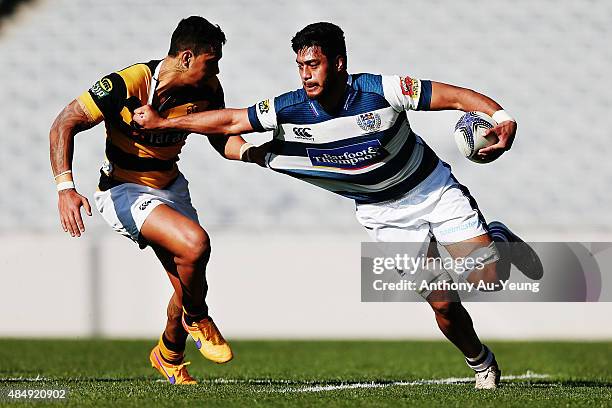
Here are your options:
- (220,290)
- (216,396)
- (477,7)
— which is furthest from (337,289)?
(216,396)

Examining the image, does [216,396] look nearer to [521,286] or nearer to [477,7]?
[521,286]

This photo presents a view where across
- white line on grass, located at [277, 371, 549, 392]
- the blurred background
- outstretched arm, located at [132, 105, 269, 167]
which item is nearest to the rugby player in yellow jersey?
outstretched arm, located at [132, 105, 269, 167]

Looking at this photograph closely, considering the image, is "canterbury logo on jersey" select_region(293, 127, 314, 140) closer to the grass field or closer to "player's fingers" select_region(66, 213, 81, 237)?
"player's fingers" select_region(66, 213, 81, 237)

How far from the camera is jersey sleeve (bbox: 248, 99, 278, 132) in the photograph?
657 centimetres

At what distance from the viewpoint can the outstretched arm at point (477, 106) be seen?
6148 millimetres

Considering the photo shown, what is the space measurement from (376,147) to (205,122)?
1.07 m

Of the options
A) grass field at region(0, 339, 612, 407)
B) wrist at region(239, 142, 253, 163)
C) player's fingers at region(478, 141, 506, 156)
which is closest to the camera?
grass field at region(0, 339, 612, 407)

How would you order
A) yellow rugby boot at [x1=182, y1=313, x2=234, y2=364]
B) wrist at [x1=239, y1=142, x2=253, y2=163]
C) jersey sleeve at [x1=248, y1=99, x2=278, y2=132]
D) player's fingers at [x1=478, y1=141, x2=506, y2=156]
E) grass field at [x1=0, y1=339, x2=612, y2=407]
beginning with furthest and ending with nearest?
wrist at [x1=239, y1=142, x2=253, y2=163] → yellow rugby boot at [x1=182, y1=313, x2=234, y2=364] → jersey sleeve at [x1=248, y1=99, x2=278, y2=132] → player's fingers at [x1=478, y1=141, x2=506, y2=156] → grass field at [x1=0, y1=339, x2=612, y2=407]

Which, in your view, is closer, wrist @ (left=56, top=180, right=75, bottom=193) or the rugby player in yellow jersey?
wrist @ (left=56, top=180, right=75, bottom=193)

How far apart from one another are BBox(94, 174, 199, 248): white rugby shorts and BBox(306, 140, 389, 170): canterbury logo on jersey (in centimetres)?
99

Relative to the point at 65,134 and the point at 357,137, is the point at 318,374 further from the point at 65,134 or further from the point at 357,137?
the point at 65,134

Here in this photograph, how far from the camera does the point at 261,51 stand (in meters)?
15.0

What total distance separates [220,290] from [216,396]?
21.1 ft

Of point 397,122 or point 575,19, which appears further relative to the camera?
point 575,19
